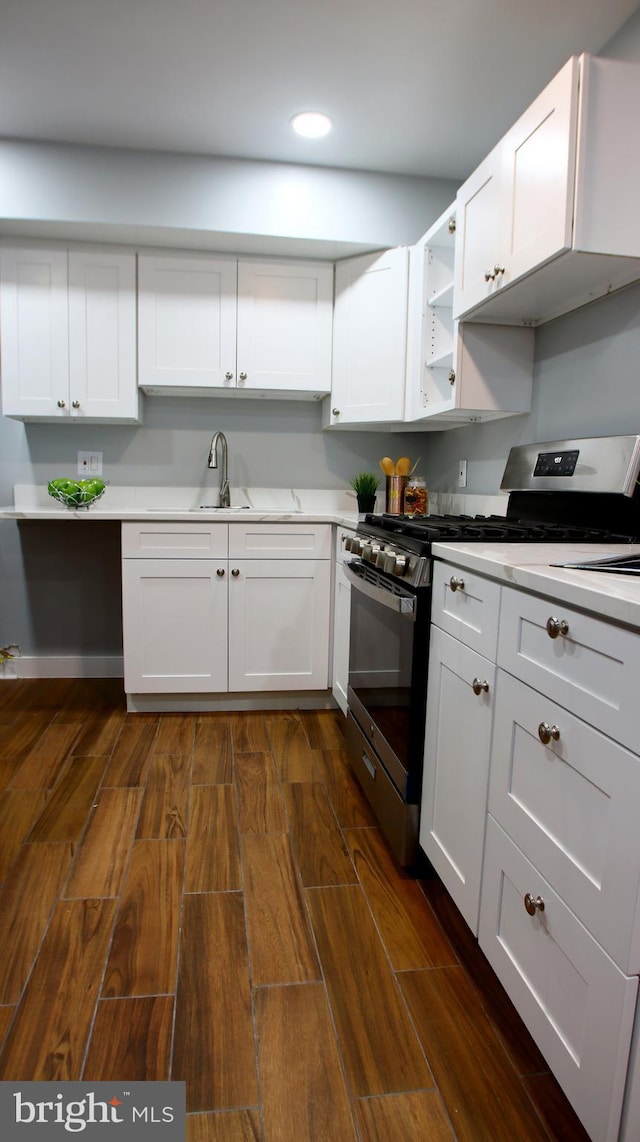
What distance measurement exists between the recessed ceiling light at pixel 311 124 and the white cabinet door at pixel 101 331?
3.05ft

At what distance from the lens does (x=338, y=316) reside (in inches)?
123

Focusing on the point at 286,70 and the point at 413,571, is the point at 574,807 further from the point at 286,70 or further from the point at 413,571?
the point at 286,70

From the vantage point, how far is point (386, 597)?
1820 millimetres

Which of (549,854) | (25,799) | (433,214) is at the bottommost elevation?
(25,799)

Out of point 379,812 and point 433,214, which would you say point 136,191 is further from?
point 379,812

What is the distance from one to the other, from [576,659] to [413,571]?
2.32ft

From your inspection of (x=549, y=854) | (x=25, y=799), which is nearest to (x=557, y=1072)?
(x=549, y=854)

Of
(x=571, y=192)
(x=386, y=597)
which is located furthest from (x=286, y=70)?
(x=386, y=597)

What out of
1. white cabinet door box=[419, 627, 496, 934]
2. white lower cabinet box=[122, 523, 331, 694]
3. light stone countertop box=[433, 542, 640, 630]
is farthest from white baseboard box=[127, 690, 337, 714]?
light stone countertop box=[433, 542, 640, 630]

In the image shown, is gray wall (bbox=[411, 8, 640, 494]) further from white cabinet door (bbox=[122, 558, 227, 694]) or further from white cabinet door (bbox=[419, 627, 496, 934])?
white cabinet door (bbox=[122, 558, 227, 694])

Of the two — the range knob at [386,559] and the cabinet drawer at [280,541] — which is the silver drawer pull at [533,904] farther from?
the cabinet drawer at [280,541]

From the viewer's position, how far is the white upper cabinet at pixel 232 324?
3.03 m

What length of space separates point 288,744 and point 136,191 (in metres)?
2.42

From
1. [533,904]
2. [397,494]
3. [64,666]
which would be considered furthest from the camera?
[64,666]
